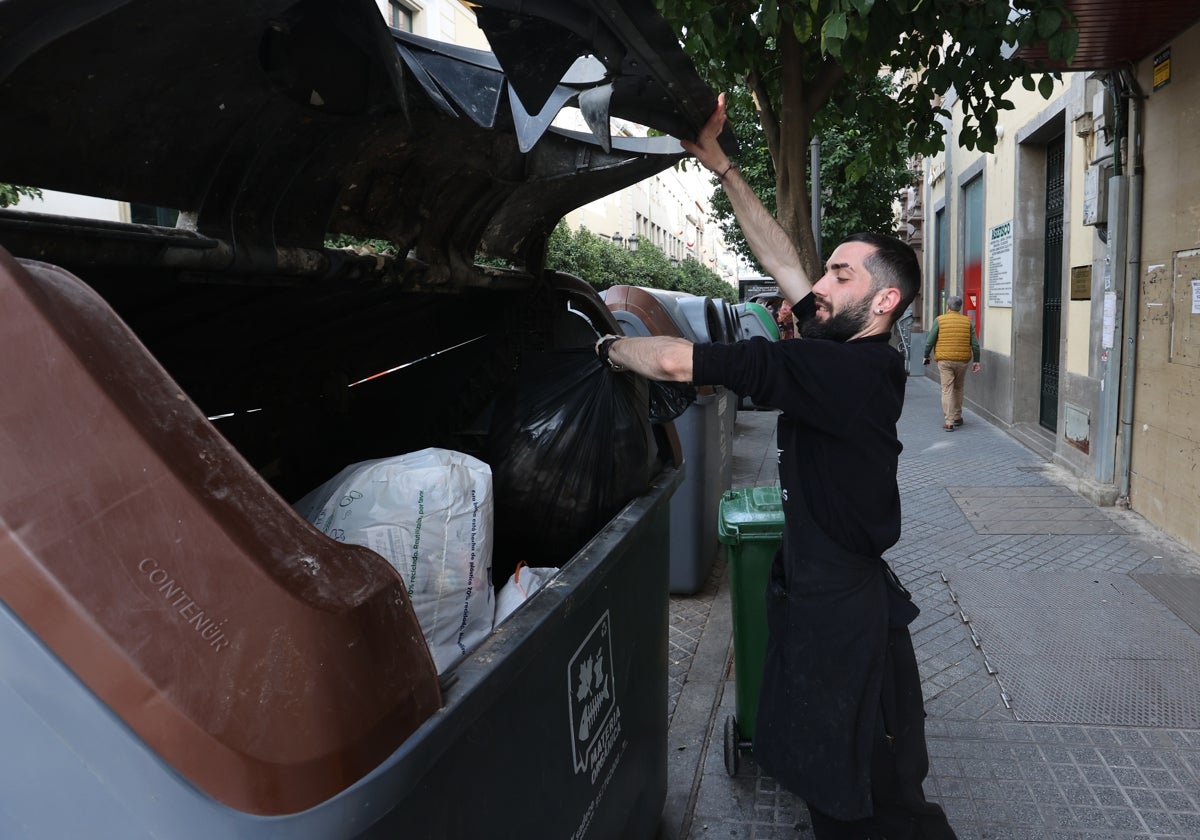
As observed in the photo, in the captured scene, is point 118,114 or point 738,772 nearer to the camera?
point 118,114

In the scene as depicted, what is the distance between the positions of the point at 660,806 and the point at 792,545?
3.37ft

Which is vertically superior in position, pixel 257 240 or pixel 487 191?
pixel 487 191

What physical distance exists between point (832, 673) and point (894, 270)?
98 cm

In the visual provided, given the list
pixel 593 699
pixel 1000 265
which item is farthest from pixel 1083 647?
pixel 1000 265

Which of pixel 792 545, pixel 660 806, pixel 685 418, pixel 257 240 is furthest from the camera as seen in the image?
pixel 685 418

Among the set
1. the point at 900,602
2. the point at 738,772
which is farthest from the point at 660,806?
the point at 900,602

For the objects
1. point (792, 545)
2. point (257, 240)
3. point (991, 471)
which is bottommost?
point (991, 471)

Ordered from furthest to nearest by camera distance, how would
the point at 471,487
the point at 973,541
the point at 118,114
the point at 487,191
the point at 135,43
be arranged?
the point at 973,541
the point at 487,191
the point at 471,487
the point at 118,114
the point at 135,43

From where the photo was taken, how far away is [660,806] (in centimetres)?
268

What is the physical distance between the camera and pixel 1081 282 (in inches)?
292

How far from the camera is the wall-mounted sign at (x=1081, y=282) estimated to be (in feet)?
23.7

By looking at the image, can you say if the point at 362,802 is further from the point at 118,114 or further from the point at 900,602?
the point at 900,602

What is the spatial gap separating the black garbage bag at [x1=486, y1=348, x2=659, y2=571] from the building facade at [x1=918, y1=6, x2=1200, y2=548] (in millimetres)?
4492

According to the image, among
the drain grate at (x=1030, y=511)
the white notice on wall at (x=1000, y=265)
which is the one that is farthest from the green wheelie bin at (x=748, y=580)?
the white notice on wall at (x=1000, y=265)
